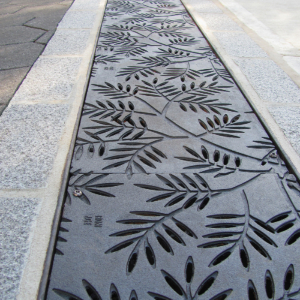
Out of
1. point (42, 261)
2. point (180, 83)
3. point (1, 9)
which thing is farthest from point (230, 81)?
point (1, 9)

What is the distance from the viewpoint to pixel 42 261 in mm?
1077

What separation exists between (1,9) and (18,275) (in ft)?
14.5

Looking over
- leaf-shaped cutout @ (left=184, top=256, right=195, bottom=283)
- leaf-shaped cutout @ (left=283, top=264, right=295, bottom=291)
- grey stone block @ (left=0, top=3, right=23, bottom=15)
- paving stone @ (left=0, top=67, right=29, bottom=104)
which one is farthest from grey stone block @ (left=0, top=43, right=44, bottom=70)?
leaf-shaped cutout @ (left=283, top=264, right=295, bottom=291)

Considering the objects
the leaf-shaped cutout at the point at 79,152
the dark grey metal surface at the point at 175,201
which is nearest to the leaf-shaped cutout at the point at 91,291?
the dark grey metal surface at the point at 175,201

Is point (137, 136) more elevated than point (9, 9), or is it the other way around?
point (9, 9)

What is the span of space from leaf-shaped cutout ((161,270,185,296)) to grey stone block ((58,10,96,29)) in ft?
10.00

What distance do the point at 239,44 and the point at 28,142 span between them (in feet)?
7.59

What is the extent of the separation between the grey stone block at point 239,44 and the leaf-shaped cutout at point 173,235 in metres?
2.06

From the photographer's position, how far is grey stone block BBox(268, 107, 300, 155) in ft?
5.53

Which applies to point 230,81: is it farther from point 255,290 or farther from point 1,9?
point 1,9

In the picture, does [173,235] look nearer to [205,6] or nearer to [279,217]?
[279,217]

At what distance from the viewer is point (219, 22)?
11.9ft

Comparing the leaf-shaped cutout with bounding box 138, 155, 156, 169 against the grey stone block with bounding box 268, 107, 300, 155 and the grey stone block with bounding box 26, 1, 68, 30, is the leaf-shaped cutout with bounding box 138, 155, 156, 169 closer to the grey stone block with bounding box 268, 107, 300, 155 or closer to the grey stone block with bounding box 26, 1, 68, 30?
the grey stone block with bounding box 268, 107, 300, 155

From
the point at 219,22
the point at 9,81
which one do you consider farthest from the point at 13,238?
the point at 219,22
